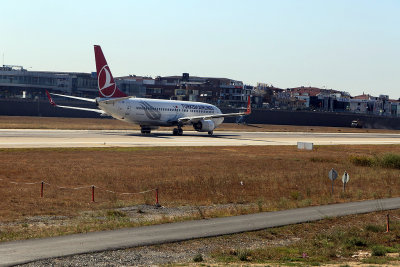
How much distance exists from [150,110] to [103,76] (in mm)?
9134

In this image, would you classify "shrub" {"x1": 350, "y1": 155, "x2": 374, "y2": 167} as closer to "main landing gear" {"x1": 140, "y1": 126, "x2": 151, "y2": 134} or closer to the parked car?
"main landing gear" {"x1": 140, "y1": 126, "x2": 151, "y2": 134}

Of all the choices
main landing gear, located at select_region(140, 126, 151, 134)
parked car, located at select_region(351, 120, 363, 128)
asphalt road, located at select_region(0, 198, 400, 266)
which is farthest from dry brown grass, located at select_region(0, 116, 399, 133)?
asphalt road, located at select_region(0, 198, 400, 266)

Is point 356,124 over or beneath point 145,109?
beneath

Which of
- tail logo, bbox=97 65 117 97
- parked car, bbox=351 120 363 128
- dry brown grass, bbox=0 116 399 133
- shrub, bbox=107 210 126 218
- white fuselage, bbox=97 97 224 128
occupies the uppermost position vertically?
tail logo, bbox=97 65 117 97

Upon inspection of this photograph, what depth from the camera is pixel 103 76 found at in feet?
251

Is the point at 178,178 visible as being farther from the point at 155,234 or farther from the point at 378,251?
the point at 378,251

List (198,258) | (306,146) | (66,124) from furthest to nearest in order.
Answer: (66,124) → (306,146) → (198,258)

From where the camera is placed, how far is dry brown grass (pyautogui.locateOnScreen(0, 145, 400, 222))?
34.8 m

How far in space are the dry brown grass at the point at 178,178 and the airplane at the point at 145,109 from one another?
52.4 ft

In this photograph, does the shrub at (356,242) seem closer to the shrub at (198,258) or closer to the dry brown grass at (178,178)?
the dry brown grass at (178,178)

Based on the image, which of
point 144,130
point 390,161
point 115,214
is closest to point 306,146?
point 390,161

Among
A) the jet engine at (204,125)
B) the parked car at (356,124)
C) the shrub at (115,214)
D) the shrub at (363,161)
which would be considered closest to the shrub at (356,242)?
the shrub at (115,214)

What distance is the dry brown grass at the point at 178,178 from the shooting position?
114ft

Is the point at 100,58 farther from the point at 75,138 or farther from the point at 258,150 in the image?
the point at 258,150
